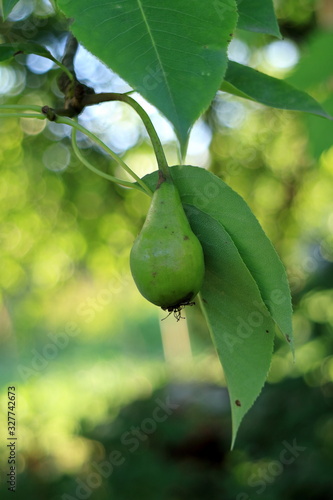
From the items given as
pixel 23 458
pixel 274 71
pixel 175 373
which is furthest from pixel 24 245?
pixel 274 71

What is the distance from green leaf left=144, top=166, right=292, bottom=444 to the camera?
721mm

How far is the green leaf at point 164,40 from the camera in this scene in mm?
560

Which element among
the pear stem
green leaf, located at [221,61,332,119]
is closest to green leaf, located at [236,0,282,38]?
green leaf, located at [221,61,332,119]

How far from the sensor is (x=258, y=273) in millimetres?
735

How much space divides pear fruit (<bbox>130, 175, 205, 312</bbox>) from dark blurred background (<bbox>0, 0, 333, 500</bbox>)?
681mm

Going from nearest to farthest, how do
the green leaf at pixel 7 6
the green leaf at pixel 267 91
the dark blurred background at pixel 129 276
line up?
the green leaf at pixel 7 6
the green leaf at pixel 267 91
the dark blurred background at pixel 129 276

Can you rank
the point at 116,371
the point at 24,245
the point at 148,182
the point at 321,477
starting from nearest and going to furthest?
the point at 148,182
the point at 321,477
the point at 24,245
the point at 116,371

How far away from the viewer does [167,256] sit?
708 millimetres

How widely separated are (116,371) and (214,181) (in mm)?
7832

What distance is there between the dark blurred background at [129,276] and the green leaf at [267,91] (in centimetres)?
53

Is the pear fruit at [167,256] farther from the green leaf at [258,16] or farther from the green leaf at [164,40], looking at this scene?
the green leaf at [258,16]

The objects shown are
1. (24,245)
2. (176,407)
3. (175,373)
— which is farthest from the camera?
(175,373)

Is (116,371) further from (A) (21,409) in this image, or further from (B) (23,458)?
(B) (23,458)

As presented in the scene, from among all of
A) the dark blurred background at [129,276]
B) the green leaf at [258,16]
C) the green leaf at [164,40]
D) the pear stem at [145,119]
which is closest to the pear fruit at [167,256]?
the pear stem at [145,119]
